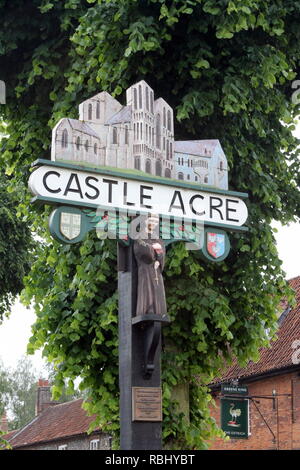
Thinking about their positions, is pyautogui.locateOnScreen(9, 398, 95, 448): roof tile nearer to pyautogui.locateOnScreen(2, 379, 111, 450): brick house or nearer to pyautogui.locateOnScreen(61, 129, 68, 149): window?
pyautogui.locateOnScreen(2, 379, 111, 450): brick house

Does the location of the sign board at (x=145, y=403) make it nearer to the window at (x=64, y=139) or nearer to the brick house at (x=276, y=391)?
the window at (x=64, y=139)

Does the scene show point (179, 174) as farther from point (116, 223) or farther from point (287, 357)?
point (287, 357)

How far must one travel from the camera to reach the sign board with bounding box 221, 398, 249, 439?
25844 mm

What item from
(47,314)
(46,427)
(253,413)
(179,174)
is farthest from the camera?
(46,427)

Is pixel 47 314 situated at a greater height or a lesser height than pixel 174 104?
lesser

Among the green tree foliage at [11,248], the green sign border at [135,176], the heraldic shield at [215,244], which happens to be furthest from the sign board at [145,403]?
the green tree foliage at [11,248]

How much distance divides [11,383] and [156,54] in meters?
58.7

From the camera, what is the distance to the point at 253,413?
29188 millimetres

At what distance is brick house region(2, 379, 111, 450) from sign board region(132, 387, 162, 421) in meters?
30.2

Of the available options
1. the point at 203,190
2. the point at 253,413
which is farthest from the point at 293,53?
the point at 253,413

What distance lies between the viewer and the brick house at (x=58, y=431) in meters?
39.5

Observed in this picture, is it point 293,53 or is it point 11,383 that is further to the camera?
point 11,383

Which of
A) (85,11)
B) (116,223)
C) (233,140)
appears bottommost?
(116,223)

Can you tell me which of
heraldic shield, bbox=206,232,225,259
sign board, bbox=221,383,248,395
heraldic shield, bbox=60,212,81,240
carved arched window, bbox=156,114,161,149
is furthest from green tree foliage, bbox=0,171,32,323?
heraldic shield, bbox=60,212,81,240
